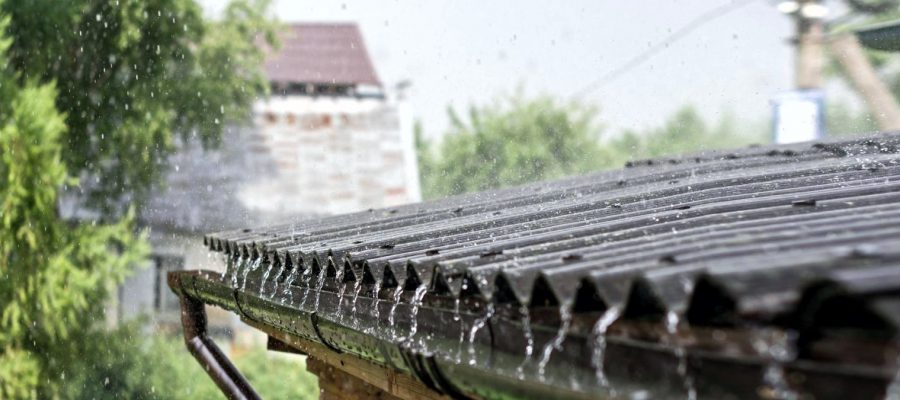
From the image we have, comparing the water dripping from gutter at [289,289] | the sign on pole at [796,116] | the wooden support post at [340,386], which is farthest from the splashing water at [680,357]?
the sign on pole at [796,116]

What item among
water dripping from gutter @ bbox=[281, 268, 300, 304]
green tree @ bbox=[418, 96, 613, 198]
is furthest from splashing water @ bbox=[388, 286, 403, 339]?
green tree @ bbox=[418, 96, 613, 198]

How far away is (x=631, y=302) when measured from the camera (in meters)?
1.37

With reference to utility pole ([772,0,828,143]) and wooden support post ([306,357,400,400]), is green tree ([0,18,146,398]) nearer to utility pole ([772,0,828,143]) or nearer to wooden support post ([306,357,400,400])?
wooden support post ([306,357,400,400])

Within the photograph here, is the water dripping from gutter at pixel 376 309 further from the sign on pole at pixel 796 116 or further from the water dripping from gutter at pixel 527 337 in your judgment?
the sign on pole at pixel 796 116

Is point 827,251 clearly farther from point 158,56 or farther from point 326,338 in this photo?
point 158,56

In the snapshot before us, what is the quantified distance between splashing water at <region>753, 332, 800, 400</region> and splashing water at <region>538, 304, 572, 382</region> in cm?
41

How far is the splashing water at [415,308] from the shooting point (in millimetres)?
2041

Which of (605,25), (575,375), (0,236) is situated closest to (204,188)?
(0,236)

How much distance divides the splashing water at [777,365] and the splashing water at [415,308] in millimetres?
982

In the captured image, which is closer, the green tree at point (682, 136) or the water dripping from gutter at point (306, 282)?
the water dripping from gutter at point (306, 282)

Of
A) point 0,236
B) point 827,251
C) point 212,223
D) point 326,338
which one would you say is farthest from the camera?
point 212,223

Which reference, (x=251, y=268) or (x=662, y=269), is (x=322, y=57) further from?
(x=662, y=269)

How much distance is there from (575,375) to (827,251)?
1.17 feet

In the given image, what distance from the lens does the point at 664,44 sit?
3183 cm
